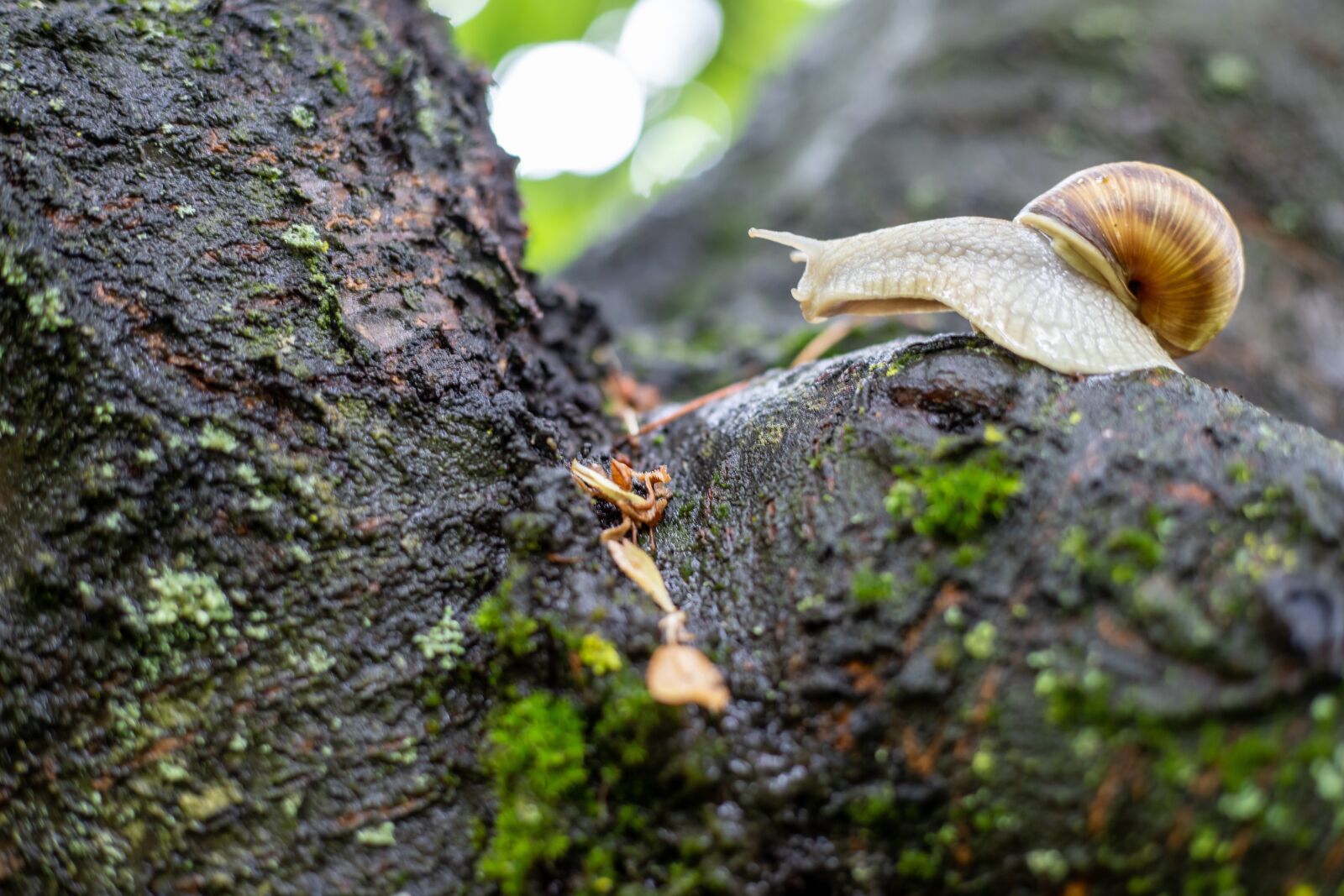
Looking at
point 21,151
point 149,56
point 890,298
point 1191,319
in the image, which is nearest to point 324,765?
point 21,151

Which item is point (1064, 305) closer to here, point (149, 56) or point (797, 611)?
point (797, 611)

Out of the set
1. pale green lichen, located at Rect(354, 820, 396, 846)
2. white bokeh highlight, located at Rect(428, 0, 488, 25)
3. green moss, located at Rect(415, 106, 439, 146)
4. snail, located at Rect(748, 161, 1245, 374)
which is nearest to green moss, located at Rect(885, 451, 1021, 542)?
snail, located at Rect(748, 161, 1245, 374)

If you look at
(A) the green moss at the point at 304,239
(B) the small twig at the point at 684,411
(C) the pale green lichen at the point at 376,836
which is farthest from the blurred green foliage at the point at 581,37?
(C) the pale green lichen at the point at 376,836

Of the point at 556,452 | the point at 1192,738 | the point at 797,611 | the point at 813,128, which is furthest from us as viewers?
the point at 813,128

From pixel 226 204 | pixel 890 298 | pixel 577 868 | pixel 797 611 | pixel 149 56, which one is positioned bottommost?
pixel 577 868

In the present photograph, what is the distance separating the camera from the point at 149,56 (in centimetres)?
152

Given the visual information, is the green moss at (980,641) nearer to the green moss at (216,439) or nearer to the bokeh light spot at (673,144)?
the green moss at (216,439)

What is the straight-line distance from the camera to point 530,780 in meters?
1.23

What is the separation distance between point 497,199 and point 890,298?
938 millimetres

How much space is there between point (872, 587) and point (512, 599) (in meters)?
0.55

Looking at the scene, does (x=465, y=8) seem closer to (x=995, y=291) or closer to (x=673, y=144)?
(x=673, y=144)

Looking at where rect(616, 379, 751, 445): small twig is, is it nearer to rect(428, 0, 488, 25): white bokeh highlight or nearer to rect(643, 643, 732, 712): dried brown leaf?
rect(643, 643, 732, 712): dried brown leaf

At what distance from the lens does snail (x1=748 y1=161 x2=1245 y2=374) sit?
1522mm

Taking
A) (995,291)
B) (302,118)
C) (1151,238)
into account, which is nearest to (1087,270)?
(1151,238)
